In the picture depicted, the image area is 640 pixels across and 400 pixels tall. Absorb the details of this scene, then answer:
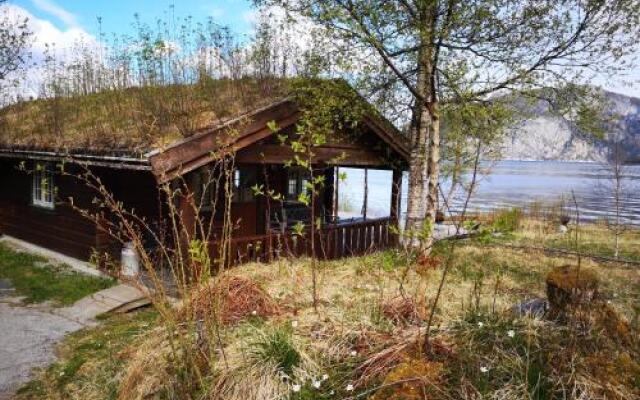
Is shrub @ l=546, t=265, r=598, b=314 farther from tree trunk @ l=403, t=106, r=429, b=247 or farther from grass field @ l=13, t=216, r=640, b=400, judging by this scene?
tree trunk @ l=403, t=106, r=429, b=247

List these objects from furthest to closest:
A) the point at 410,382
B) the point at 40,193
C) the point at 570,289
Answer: the point at 40,193
the point at 570,289
the point at 410,382

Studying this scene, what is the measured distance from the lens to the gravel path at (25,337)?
5670 mm

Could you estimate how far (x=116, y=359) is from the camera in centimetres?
511

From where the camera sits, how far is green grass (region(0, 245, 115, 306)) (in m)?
8.95

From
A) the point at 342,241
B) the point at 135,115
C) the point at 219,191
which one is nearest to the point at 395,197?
the point at 342,241

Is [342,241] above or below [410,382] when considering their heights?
below

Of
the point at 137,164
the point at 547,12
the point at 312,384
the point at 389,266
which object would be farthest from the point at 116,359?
the point at 547,12

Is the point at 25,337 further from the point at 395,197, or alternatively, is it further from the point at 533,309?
the point at 395,197

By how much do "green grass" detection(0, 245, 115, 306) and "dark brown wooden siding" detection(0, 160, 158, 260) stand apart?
632 millimetres

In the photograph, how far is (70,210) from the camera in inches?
452

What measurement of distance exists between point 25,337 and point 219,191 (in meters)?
5.46

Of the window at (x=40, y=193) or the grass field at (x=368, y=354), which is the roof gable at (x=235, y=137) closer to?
the grass field at (x=368, y=354)

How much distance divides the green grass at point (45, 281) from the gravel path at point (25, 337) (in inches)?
15.4

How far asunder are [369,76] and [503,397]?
24.6 ft
